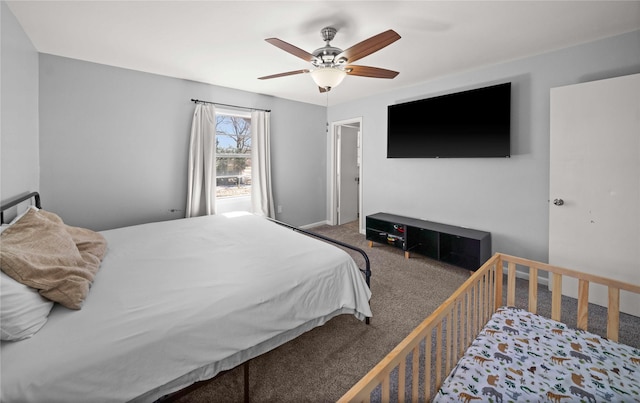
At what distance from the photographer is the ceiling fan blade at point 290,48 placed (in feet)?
6.07

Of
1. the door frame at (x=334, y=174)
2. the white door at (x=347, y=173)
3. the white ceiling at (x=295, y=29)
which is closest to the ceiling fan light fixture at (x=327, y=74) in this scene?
→ the white ceiling at (x=295, y=29)

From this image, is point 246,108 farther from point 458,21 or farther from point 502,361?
point 502,361

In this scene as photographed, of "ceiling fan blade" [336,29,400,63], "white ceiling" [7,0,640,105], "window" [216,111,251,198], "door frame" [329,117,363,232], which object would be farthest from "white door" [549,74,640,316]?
"window" [216,111,251,198]

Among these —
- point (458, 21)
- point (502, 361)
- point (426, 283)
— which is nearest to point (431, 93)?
point (458, 21)

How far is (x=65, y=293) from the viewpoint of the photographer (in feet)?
4.20

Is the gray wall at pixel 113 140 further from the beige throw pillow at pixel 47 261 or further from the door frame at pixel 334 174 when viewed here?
the door frame at pixel 334 174

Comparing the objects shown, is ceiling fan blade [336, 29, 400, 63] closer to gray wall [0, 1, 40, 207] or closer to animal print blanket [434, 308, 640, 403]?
animal print blanket [434, 308, 640, 403]

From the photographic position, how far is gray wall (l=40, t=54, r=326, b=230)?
9.45ft

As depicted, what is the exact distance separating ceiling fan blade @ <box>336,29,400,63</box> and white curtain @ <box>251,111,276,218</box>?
7.86 ft

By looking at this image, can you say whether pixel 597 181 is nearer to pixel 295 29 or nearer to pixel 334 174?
pixel 295 29

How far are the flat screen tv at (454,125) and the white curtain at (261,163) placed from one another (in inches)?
75.3

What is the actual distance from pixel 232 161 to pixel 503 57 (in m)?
3.77

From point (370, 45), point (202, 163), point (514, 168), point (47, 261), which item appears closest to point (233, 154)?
point (202, 163)

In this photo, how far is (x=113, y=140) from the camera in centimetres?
320
